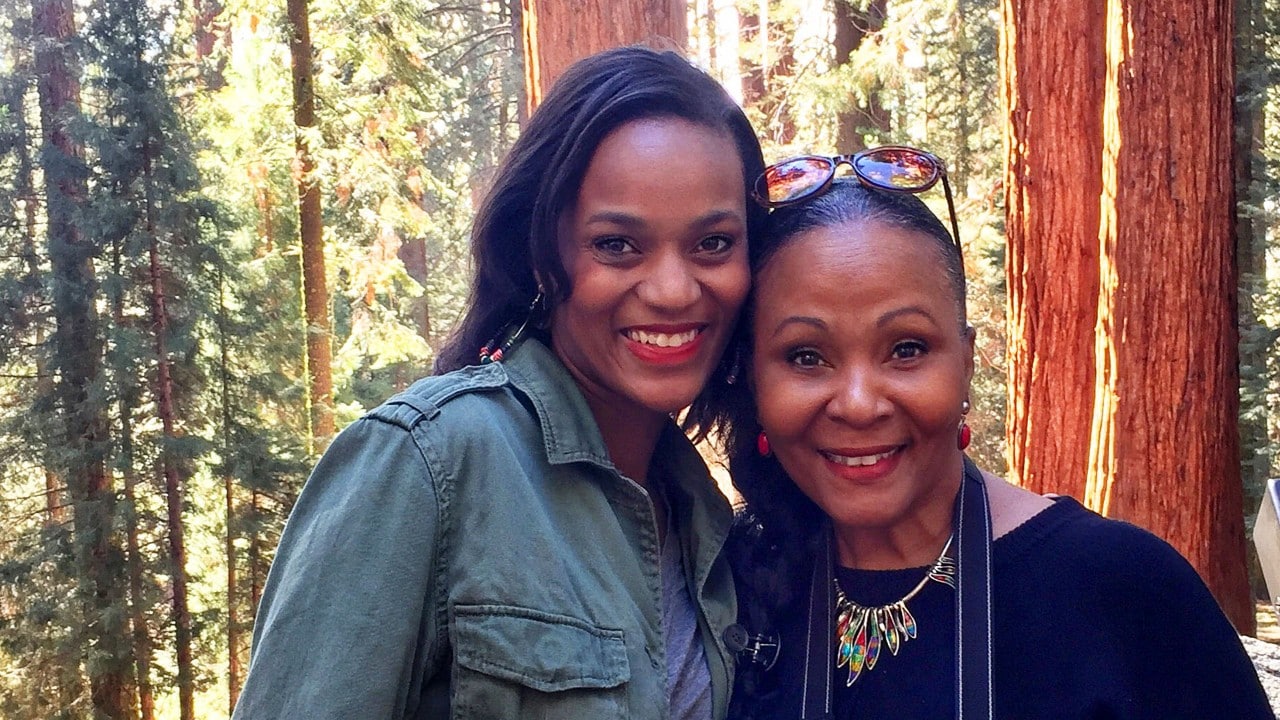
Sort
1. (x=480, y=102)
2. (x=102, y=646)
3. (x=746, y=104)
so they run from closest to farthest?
(x=102, y=646) → (x=746, y=104) → (x=480, y=102)

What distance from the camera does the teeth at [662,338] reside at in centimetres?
201

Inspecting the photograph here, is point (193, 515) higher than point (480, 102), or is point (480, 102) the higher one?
point (480, 102)

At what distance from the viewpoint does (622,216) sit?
194cm

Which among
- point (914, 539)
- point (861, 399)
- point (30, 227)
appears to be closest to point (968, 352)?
point (861, 399)

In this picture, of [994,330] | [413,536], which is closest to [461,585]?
[413,536]

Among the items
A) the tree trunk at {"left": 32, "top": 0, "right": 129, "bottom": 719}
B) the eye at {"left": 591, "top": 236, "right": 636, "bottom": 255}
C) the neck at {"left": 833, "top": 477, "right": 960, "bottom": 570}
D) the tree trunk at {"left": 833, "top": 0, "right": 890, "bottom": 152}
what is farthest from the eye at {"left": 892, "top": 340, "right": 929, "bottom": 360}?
the tree trunk at {"left": 833, "top": 0, "right": 890, "bottom": 152}

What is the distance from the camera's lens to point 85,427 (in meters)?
10.1

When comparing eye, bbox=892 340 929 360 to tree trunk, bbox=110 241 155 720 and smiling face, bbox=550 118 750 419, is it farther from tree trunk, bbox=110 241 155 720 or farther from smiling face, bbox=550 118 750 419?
tree trunk, bbox=110 241 155 720

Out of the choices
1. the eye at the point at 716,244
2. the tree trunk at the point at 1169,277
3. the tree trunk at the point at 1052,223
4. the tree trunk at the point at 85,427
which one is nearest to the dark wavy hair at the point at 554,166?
the eye at the point at 716,244

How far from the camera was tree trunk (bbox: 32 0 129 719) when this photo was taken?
9742mm

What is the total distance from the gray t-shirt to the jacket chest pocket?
0.69 feet

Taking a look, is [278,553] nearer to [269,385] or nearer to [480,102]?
[269,385]

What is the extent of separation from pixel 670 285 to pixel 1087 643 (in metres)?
0.95

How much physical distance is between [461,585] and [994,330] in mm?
10490
